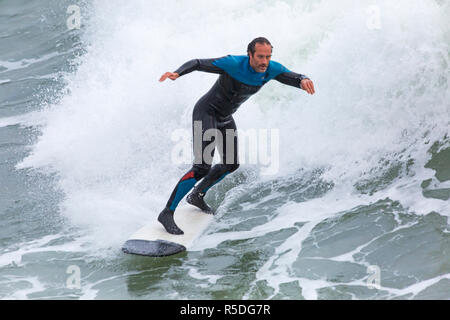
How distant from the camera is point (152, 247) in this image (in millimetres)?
5609

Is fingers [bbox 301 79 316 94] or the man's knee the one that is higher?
fingers [bbox 301 79 316 94]

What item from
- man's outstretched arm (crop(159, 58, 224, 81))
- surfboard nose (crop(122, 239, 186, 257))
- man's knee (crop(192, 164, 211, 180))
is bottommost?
surfboard nose (crop(122, 239, 186, 257))

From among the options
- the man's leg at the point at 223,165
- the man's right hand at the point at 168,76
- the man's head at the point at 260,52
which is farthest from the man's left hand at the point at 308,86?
the man's right hand at the point at 168,76

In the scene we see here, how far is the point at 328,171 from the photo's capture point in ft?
23.5

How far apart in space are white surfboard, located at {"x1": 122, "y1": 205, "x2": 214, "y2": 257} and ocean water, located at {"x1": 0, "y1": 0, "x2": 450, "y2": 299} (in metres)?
0.09

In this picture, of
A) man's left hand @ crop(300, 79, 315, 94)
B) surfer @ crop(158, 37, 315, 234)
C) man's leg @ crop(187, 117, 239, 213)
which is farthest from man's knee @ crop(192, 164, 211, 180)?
man's left hand @ crop(300, 79, 315, 94)

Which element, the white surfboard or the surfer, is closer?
the surfer

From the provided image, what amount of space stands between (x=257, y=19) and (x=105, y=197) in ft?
16.4

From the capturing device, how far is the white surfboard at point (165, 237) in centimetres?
561

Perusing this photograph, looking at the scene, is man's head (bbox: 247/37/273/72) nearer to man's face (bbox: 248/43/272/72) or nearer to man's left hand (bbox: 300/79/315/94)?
man's face (bbox: 248/43/272/72)

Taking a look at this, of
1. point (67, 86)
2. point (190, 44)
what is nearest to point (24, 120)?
point (67, 86)

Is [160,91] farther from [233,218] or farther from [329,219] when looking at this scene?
[329,219]

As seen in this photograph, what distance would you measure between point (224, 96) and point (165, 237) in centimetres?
145

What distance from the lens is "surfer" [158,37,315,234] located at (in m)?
5.47
